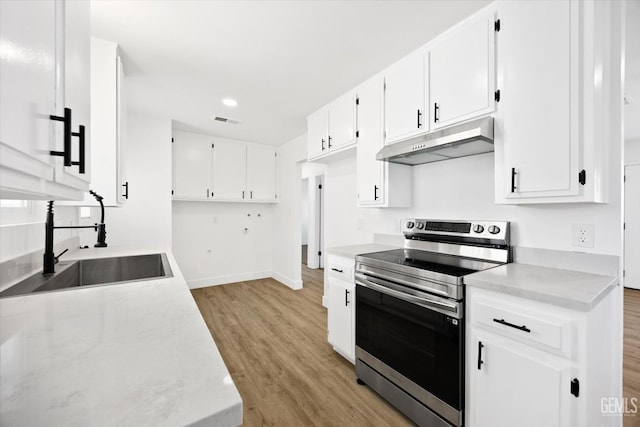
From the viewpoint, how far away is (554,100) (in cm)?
142

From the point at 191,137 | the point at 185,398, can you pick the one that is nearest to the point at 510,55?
the point at 185,398

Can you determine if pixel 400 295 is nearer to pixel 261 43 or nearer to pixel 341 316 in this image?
pixel 341 316

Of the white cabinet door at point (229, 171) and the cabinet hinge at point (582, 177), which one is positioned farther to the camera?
the white cabinet door at point (229, 171)

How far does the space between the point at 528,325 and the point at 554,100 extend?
44.2 inches

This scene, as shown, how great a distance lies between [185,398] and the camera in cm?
53

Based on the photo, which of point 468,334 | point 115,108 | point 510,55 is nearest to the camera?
point 468,334

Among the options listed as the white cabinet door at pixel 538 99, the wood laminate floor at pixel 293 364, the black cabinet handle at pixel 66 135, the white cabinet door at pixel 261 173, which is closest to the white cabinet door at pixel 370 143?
the white cabinet door at pixel 538 99

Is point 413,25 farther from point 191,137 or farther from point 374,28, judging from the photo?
point 191,137

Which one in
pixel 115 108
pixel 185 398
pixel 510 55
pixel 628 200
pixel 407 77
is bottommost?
pixel 185 398

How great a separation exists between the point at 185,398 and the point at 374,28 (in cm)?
217

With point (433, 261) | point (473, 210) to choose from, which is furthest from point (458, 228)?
point (433, 261)

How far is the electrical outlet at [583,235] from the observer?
1500 mm

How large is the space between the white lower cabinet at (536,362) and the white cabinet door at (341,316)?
964 mm

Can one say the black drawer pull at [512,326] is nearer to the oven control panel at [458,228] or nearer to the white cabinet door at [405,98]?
the oven control panel at [458,228]
